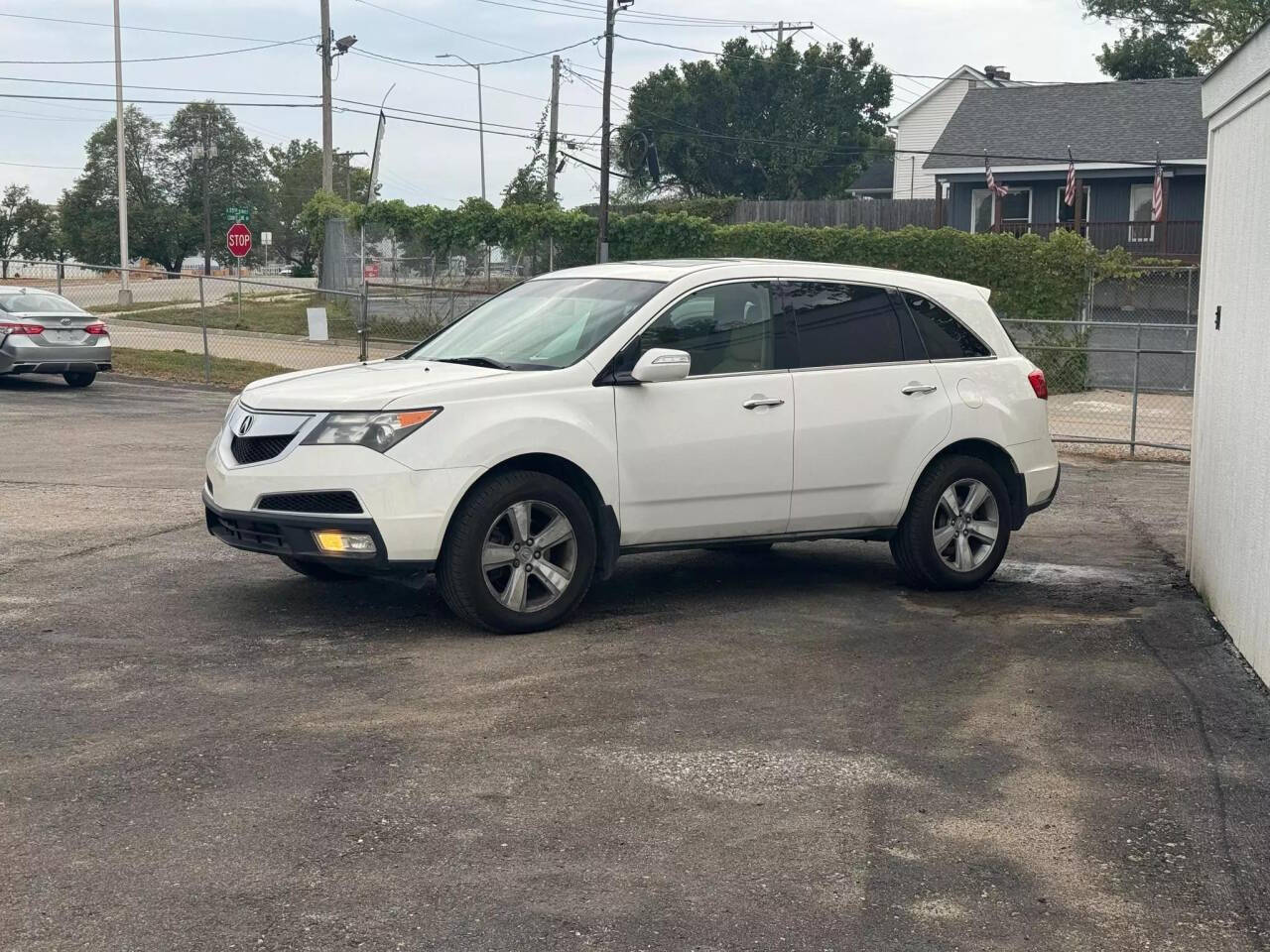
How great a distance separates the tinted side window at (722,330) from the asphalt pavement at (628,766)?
4.28 feet

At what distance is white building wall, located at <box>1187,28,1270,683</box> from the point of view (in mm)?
7410

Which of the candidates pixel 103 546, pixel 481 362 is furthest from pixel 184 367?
pixel 481 362

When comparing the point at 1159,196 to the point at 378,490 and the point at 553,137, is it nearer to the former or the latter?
the point at 553,137

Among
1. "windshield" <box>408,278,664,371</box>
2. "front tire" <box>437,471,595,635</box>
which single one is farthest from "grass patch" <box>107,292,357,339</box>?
"front tire" <box>437,471,595,635</box>

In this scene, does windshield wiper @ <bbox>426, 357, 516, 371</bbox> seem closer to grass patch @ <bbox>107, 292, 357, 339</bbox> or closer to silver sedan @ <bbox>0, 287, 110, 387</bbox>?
silver sedan @ <bbox>0, 287, 110, 387</bbox>

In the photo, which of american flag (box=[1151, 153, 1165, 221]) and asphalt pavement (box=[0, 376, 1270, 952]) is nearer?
asphalt pavement (box=[0, 376, 1270, 952])

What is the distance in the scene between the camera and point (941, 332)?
29.3 feet

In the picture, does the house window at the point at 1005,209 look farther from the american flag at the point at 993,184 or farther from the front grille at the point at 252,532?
the front grille at the point at 252,532

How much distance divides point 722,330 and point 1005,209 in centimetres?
3827

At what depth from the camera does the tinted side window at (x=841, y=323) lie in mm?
8422

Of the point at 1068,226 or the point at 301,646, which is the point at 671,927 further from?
the point at 1068,226

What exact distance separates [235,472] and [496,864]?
11.3ft

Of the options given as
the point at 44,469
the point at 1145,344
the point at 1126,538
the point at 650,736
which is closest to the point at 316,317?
the point at 1145,344

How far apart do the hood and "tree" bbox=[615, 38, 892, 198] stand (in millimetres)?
63009
